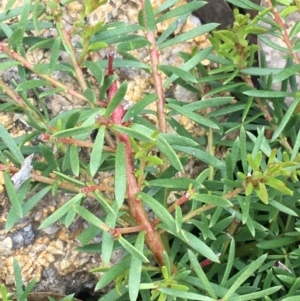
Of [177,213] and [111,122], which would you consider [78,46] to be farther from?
[177,213]

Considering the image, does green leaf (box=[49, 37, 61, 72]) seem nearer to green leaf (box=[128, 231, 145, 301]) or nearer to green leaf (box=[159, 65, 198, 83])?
green leaf (box=[159, 65, 198, 83])

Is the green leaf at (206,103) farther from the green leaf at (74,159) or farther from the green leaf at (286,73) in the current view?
the green leaf at (74,159)

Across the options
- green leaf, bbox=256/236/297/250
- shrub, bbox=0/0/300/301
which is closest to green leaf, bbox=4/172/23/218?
shrub, bbox=0/0/300/301

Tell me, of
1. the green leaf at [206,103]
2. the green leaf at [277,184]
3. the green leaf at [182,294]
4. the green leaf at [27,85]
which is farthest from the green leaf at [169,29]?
the green leaf at [182,294]

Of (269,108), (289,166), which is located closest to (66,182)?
(289,166)

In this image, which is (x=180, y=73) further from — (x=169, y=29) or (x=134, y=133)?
(x=134, y=133)
